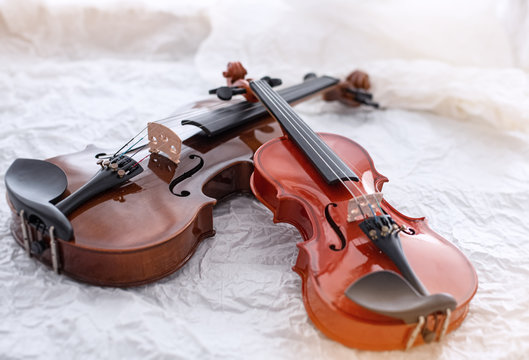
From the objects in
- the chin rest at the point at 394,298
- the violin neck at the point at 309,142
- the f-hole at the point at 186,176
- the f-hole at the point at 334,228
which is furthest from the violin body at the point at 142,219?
the chin rest at the point at 394,298

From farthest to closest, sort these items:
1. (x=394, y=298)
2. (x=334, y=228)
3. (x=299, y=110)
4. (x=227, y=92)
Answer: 1. (x=299, y=110)
2. (x=227, y=92)
3. (x=334, y=228)
4. (x=394, y=298)

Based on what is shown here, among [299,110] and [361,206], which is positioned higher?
[361,206]

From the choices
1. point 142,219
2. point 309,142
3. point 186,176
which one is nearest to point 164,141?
point 186,176

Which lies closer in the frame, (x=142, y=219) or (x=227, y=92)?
(x=142, y=219)

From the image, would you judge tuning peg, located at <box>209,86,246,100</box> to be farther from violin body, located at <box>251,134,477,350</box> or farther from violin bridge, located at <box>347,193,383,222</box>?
violin bridge, located at <box>347,193,383,222</box>

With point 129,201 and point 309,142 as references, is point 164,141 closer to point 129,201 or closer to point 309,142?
point 129,201

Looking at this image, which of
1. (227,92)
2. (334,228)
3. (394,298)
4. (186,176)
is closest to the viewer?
(394,298)

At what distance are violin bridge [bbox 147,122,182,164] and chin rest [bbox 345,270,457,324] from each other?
19.9 inches

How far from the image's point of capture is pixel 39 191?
0.87 meters

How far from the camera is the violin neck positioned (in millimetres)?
959

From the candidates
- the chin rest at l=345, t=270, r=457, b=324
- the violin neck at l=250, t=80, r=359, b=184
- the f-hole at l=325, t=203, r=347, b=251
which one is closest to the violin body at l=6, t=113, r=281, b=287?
the violin neck at l=250, t=80, r=359, b=184

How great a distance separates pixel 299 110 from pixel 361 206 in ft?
2.91

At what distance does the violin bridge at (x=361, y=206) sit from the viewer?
854 mm

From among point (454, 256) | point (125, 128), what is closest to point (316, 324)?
point (454, 256)
